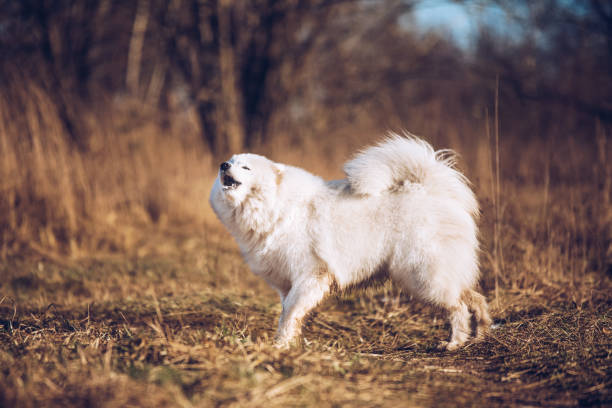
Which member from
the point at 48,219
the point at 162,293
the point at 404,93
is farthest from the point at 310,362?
the point at 404,93

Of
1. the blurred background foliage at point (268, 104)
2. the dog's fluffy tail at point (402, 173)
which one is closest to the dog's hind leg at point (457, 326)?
the dog's fluffy tail at point (402, 173)

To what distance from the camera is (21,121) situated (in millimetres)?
5879

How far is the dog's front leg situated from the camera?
9.41 feet

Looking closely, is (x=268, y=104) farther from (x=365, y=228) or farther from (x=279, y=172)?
(x=365, y=228)

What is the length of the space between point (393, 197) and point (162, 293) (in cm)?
226

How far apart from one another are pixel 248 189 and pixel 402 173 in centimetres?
97

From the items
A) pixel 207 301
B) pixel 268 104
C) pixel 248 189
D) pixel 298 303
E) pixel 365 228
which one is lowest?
pixel 207 301

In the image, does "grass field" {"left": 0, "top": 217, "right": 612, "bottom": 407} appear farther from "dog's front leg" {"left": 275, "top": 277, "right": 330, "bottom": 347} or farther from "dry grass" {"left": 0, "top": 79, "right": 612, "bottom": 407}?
"dog's front leg" {"left": 275, "top": 277, "right": 330, "bottom": 347}

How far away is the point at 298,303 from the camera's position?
291cm

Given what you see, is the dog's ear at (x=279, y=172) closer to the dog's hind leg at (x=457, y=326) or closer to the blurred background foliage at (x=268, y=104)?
the dog's hind leg at (x=457, y=326)

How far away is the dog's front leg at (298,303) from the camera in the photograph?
2.87 meters

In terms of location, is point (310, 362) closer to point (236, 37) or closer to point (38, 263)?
point (38, 263)

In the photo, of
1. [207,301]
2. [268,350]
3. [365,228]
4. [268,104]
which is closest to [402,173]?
[365,228]

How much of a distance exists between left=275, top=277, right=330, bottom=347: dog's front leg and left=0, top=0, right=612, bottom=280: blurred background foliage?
174 centimetres
